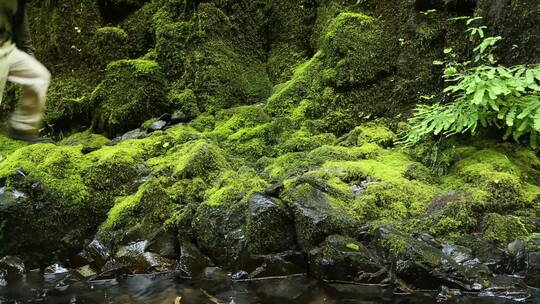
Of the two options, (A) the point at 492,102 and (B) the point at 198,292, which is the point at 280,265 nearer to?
(B) the point at 198,292

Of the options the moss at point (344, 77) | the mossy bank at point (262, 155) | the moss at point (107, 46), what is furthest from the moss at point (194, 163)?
the moss at point (107, 46)

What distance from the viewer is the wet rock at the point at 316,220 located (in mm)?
6195

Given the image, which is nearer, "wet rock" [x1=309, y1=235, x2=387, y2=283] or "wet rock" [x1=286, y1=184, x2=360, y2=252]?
"wet rock" [x1=309, y1=235, x2=387, y2=283]

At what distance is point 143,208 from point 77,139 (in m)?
4.13

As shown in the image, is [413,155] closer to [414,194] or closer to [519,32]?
[414,194]

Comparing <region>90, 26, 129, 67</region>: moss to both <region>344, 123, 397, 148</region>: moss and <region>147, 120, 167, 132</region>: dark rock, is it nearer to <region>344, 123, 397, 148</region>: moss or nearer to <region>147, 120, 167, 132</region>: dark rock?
<region>147, 120, 167, 132</region>: dark rock

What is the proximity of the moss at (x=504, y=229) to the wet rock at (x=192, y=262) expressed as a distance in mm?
3817

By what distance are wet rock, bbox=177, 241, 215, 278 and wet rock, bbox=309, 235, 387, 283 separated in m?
1.67

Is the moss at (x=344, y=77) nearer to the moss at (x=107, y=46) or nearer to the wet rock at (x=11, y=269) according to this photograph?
the moss at (x=107, y=46)

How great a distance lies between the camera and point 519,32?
23.7ft

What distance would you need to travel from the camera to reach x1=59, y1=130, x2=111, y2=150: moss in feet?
32.4

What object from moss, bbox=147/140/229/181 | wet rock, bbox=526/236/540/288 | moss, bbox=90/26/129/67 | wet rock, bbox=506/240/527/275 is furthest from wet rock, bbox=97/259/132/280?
moss, bbox=90/26/129/67

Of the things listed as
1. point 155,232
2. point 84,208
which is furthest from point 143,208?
point 84,208

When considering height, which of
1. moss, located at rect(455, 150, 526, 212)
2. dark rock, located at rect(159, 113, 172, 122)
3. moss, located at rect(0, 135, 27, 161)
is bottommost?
moss, located at rect(0, 135, 27, 161)
